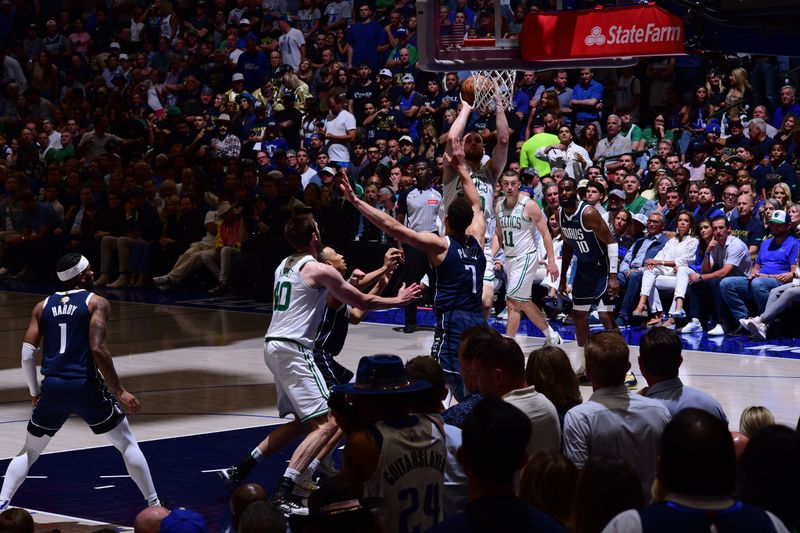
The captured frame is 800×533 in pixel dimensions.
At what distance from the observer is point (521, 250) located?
45.4ft

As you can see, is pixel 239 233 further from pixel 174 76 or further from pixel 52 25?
pixel 52 25

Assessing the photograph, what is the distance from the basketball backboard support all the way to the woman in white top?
4.57 m

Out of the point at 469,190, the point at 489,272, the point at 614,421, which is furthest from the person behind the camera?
the point at 489,272

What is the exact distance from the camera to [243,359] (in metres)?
13.6

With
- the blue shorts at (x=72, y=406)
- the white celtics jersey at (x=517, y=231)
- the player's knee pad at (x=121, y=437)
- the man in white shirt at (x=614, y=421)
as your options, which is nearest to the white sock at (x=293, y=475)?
the player's knee pad at (x=121, y=437)

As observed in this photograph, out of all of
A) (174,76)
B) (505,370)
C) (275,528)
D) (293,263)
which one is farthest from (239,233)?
(275,528)

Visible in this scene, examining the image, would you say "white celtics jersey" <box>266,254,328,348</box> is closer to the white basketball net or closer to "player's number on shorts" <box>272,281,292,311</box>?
"player's number on shorts" <box>272,281,292,311</box>

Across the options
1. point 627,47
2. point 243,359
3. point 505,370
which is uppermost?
point 627,47

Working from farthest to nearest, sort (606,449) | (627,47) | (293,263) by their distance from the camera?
(627,47) → (293,263) → (606,449)

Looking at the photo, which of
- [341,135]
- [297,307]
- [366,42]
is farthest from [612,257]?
[366,42]

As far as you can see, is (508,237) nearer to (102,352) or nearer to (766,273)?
(766,273)

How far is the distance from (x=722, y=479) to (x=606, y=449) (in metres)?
1.96

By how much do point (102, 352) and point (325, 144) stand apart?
559 inches

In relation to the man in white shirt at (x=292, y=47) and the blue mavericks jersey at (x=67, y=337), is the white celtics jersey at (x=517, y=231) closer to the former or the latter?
the blue mavericks jersey at (x=67, y=337)
